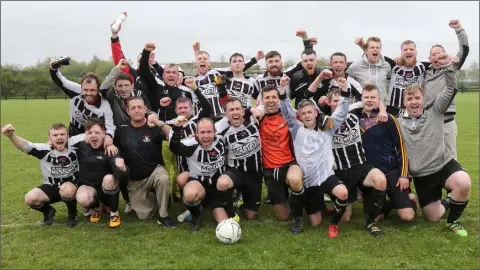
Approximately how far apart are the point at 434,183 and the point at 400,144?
2.03 feet

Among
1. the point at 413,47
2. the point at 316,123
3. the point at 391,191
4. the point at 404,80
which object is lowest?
the point at 391,191

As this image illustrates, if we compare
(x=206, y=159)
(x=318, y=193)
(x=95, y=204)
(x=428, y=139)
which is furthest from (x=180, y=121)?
(x=428, y=139)

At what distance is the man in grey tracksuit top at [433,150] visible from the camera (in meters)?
4.61

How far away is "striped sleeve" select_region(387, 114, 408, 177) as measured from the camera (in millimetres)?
4777

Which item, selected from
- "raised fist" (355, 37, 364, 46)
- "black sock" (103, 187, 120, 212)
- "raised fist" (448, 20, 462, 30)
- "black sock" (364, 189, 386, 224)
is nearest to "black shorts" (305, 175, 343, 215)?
"black sock" (364, 189, 386, 224)

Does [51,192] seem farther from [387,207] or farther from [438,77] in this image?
[438,77]

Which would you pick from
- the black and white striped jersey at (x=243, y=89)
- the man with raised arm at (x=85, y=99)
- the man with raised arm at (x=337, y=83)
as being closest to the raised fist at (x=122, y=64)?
the man with raised arm at (x=85, y=99)

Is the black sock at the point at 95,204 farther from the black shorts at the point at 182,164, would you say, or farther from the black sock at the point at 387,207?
the black sock at the point at 387,207

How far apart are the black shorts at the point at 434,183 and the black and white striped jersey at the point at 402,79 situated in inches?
48.1

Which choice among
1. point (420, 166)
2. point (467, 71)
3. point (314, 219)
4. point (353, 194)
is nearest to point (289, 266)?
point (314, 219)

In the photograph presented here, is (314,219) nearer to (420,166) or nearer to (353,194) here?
(353,194)

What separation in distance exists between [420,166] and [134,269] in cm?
340

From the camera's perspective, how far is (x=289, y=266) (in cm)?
373

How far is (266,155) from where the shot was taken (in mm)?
5094
